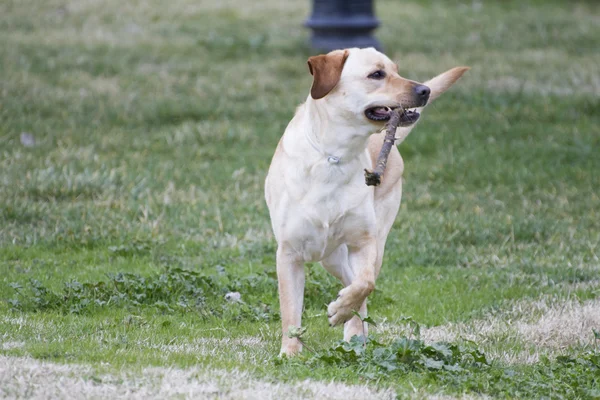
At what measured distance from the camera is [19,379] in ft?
14.4

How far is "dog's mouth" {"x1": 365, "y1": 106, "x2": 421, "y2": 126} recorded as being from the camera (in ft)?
18.1

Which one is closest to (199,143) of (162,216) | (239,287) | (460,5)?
(162,216)

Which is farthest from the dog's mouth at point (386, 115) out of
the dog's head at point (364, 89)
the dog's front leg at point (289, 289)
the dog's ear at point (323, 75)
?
the dog's front leg at point (289, 289)

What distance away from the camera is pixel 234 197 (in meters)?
9.36

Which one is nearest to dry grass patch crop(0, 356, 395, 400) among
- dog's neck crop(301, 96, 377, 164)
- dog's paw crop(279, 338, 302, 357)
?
dog's paw crop(279, 338, 302, 357)

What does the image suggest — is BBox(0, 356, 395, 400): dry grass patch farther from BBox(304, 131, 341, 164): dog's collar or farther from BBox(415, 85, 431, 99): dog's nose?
BBox(415, 85, 431, 99): dog's nose

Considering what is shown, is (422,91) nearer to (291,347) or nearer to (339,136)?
(339,136)

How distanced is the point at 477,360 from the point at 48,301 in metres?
2.79

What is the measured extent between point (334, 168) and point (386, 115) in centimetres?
40

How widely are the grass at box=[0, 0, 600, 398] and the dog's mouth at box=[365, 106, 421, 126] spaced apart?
123 centimetres

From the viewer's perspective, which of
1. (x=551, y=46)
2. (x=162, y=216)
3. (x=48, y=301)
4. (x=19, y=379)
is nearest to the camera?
(x=19, y=379)

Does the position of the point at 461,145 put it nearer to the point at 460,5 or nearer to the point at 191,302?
the point at 191,302

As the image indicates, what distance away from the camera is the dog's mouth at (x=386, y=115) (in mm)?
5527

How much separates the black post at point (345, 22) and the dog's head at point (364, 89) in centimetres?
895
